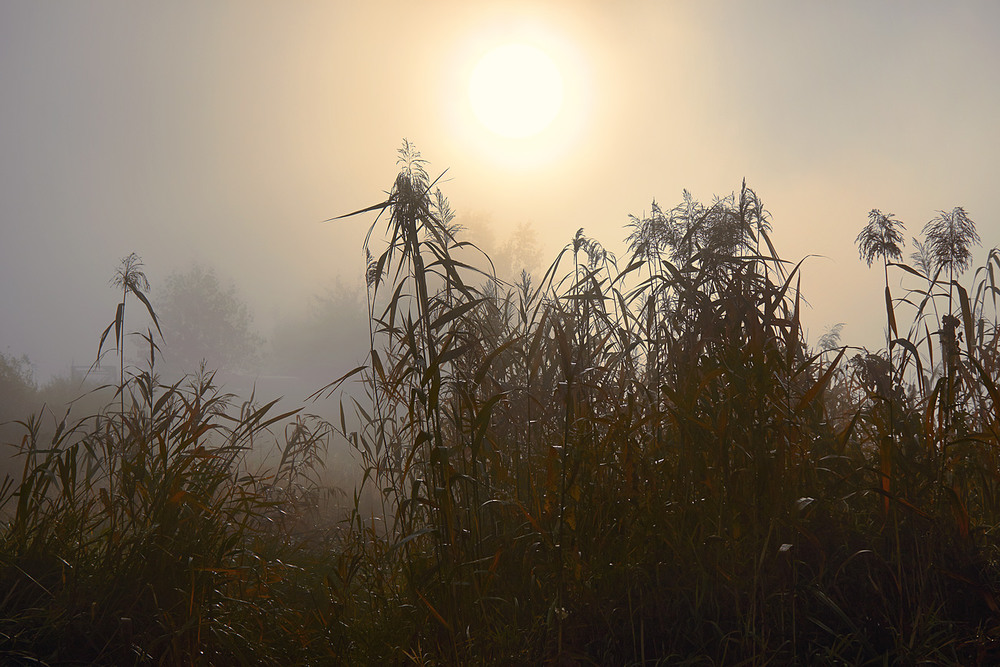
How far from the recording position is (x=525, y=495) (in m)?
2.40

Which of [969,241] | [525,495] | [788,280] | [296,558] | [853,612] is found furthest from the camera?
[296,558]

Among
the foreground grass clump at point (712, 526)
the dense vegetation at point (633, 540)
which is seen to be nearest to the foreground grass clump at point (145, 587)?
the dense vegetation at point (633, 540)

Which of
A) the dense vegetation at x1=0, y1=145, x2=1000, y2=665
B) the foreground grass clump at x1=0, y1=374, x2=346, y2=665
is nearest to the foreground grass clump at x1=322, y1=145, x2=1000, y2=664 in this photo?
the dense vegetation at x1=0, y1=145, x2=1000, y2=665

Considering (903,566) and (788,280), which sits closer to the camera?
(903,566)

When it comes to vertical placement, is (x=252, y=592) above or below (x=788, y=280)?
below

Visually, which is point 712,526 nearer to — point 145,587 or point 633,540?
point 633,540

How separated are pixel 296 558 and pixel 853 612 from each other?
2.71 meters

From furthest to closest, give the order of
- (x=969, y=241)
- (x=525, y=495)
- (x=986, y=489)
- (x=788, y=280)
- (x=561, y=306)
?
(x=969, y=241)
(x=561, y=306)
(x=525, y=495)
(x=788, y=280)
(x=986, y=489)

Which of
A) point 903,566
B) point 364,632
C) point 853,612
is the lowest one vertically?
point 364,632

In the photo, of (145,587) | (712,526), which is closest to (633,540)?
(712,526)

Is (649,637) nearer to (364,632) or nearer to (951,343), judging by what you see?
(364,632)

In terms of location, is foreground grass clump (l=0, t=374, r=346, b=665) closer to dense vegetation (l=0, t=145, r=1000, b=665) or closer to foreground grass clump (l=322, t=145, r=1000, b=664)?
dense vegetation (l=0, t=145, r=1000, b=665)

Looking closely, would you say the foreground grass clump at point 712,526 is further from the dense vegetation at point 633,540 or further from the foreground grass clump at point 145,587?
the foreground grass clump at point 145,587

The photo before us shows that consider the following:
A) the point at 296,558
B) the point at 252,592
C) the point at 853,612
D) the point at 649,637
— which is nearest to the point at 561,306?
the point at 649,637
